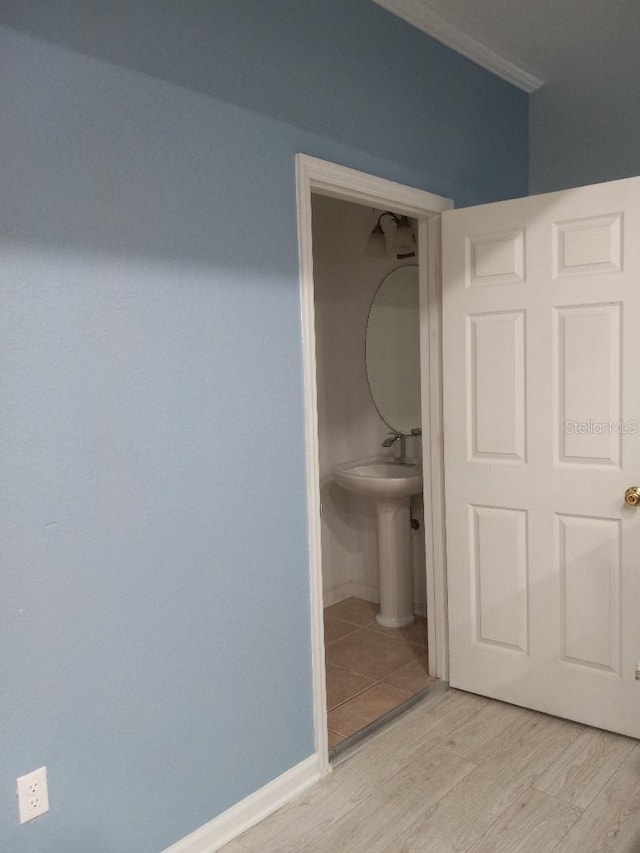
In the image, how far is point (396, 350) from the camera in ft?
12.4

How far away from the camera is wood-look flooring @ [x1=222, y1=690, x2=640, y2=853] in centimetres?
203

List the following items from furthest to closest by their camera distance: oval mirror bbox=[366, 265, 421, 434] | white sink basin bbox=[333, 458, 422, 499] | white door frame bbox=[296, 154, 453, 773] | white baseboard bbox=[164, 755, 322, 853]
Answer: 1. oval mirror bbox=[366, 265, 421, 434]
2. white sink basin bbox=[333, 458, 422, 499]
3. white door frame bbox=[296, 154, 453, 773]
4. white baseboard bbox=[164, 755, 322, 853]

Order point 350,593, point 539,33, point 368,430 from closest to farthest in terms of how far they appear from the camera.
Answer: point 539,33 < point 368,430 < point 350,593

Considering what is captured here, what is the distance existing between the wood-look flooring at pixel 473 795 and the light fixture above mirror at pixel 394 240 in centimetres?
226

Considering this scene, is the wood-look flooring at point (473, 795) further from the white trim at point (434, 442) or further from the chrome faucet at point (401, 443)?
the chrome faucet at point (401, 443)

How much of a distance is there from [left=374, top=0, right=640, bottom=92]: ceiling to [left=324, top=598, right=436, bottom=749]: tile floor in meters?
2.63

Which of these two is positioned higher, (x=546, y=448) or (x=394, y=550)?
(x=546, y=448)

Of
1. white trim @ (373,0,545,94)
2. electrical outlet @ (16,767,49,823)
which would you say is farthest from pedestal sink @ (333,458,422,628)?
electrical outlet @ (16,767,49,823)

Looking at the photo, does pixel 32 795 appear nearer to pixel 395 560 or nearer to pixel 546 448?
pixel 546 448

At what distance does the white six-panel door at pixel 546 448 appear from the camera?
2426 mm

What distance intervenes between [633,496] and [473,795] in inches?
44.1

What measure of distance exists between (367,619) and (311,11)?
2.85 metres

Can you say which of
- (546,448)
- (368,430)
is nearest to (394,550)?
(368,430)

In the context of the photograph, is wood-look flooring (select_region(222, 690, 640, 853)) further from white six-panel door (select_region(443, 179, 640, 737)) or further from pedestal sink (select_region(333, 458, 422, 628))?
pedestal sink (select_region(333, 458, 422, 628))
